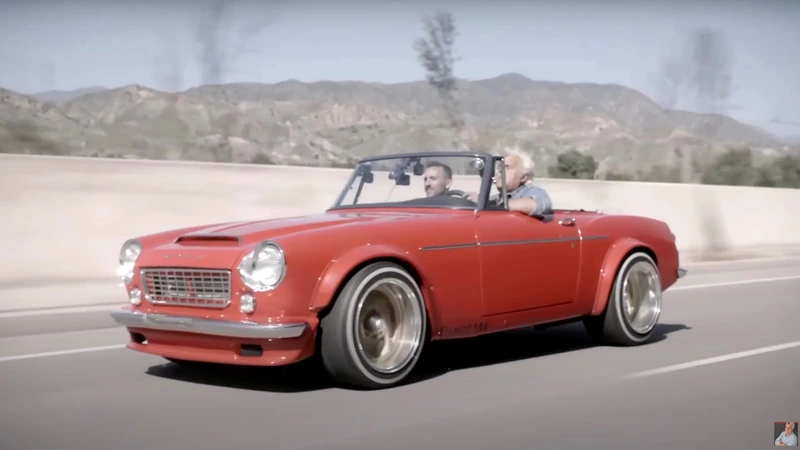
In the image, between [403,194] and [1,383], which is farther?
[403,194]

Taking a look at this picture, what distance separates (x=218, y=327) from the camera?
581 centimetres

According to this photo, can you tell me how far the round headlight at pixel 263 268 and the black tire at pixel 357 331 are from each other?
1.30ft

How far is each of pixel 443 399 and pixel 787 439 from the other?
1829mm

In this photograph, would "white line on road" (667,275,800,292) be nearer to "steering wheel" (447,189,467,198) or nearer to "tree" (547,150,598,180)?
"steering wheel" (447,189,467,198)

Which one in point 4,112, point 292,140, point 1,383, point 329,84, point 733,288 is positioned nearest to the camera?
point 1,383

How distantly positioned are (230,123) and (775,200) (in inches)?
1488

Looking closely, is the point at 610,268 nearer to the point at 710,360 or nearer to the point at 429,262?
the point at 710,360

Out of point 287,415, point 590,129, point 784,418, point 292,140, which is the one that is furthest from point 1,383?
point 590,129

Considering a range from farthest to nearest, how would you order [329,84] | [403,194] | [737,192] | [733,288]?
[329,84] → [737,192] → [733,288] → [403,194]

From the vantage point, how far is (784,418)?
5516 mm

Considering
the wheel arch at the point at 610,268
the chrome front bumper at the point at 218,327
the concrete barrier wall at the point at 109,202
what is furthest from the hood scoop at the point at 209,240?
the concrete barrier wall at the point at 109,202

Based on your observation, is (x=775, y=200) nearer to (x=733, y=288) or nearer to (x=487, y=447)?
(x=733, y=288)

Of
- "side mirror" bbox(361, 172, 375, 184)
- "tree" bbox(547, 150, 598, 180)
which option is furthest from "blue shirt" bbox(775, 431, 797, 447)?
"tree" bbox(547, 150, 598, 180)

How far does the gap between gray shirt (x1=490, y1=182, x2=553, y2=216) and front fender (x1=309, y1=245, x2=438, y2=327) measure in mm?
1367
